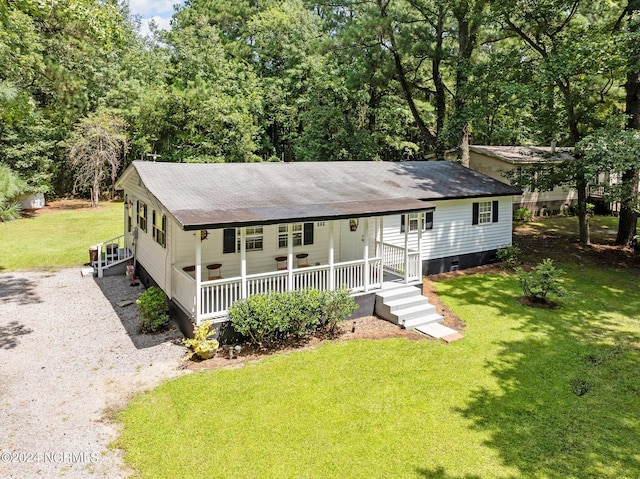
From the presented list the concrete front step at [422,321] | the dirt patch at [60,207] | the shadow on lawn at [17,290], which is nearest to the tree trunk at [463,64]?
the concrete front step at [422,321]

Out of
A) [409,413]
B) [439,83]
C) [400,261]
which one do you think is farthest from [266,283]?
[439,83]

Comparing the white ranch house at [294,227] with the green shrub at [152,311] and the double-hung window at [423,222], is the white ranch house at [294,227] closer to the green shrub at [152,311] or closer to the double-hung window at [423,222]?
the double-hung window at [423,222]

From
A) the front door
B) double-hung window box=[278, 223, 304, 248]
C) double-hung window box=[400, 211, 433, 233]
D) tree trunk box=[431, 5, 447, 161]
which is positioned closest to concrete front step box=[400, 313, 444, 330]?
the front door

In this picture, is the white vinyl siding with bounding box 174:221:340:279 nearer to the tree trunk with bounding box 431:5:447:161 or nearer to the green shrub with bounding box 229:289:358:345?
the green shrub with bounding box 229:289:358:345

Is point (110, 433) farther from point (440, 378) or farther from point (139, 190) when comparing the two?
point (139, 190)

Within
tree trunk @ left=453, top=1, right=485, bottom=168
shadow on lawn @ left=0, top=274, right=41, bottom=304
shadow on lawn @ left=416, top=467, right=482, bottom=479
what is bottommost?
shadow on lawn @ left=416, top=467, right=482, bottom=479
